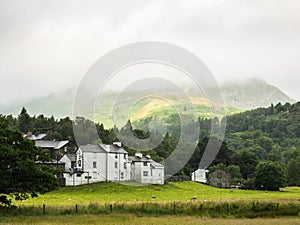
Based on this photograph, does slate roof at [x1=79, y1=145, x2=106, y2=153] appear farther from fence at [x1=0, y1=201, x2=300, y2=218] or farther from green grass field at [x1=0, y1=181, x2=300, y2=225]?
fence at [x1=0, y1=201, x2=300, y2=218]

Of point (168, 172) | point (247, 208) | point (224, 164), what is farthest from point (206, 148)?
point (247, 208)

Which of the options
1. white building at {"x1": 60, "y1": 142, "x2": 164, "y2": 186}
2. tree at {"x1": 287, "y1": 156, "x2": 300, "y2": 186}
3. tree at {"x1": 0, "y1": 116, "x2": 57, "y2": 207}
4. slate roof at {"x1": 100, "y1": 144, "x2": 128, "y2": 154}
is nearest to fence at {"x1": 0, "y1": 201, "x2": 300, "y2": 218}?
tree at {"x1": 0, "y1": 116, "x2": 57, "y2": 207}

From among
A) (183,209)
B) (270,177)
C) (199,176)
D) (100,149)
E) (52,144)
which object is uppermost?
(52,144)

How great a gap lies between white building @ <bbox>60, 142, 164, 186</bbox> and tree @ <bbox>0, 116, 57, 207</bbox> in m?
38.5

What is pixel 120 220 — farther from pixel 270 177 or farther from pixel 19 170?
pixel 270 177

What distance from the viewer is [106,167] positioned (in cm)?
8219

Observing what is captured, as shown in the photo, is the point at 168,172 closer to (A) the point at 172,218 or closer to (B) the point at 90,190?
(B) the point at 90,190

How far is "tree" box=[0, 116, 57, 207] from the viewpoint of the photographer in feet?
119

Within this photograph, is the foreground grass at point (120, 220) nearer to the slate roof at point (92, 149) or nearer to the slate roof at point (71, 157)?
the slate roof at point (92, 149)

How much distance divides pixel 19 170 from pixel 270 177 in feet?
201

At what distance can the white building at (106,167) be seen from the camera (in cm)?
7939

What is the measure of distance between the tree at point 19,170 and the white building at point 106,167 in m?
38.5

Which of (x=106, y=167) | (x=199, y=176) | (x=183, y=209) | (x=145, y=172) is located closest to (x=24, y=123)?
(x=199, y=176)

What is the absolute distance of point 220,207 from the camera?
38.7 m
